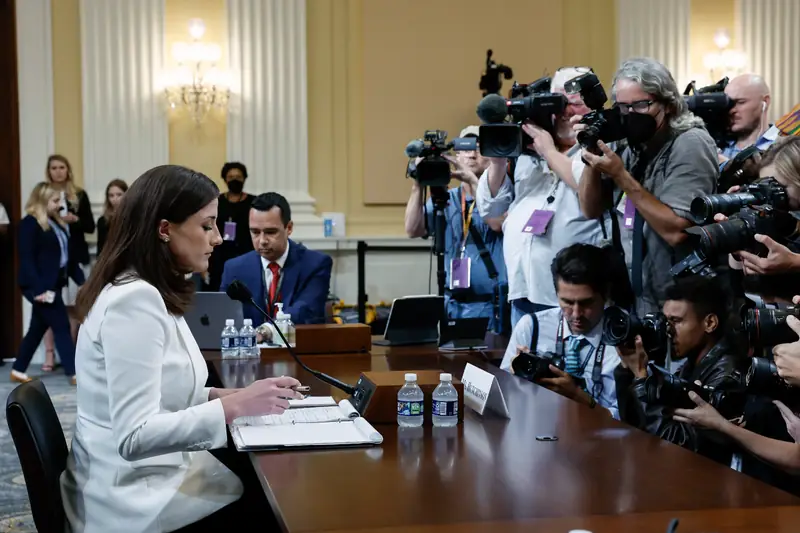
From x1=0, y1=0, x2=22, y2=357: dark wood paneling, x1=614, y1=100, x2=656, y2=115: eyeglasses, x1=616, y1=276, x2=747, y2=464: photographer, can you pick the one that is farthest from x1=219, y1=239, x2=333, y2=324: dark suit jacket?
x1=0, y1=0, x2=22, y2=357: dark wood paneling

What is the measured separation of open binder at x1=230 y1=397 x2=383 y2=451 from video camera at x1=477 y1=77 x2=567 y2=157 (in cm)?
154

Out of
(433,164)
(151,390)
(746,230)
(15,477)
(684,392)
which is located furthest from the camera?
(433,164)

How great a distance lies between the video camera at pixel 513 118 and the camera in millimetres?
3518

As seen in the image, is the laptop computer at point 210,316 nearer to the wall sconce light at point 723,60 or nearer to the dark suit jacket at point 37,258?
the dark suit jacket at point 37,258

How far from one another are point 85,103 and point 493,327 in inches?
163

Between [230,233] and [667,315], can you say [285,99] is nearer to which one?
[230,233]

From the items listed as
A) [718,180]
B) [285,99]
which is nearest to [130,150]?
[285,99]

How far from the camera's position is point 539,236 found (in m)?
3.65

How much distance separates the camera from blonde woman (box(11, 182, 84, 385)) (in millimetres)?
6410

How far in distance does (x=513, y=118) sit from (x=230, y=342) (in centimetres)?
133

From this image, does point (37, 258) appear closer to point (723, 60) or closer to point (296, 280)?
point (296, 280)

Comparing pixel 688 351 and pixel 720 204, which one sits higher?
pixel 720 204

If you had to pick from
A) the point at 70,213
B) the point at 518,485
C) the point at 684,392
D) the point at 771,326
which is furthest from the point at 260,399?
the point at 70,213

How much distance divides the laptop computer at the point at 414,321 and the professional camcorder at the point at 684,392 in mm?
1468
